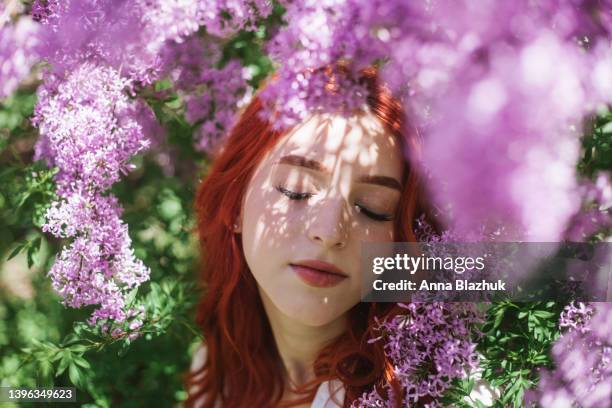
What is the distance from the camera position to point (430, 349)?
52.4 inches

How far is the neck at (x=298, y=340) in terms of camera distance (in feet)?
4.91

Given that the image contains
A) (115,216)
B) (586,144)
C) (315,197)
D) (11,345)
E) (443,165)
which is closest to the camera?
(443,165)

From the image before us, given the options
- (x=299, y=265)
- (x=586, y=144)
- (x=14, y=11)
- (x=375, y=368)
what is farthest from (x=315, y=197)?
(x=14, y=11)

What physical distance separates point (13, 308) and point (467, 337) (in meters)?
1.21

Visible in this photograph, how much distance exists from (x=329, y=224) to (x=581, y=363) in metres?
0.49

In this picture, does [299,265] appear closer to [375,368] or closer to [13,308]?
[375,368]

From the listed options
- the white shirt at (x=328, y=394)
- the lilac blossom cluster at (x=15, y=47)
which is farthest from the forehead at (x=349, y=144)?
the lilac blossom cluster at (x=15, y=47)

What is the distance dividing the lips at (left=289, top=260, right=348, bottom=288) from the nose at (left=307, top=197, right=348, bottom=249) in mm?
41

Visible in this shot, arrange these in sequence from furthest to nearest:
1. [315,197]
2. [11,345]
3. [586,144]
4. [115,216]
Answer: [11,345] < [115,216] < [315,197] < [586,144]

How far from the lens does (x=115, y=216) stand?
1.47 meters

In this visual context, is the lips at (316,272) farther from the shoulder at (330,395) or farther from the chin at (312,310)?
the shoulder at (330,395)

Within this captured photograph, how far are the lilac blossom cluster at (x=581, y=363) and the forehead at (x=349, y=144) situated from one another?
16.4 inches

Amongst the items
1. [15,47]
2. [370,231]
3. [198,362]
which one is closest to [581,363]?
[370,231]

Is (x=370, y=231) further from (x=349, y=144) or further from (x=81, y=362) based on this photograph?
(x=81, y=362)
